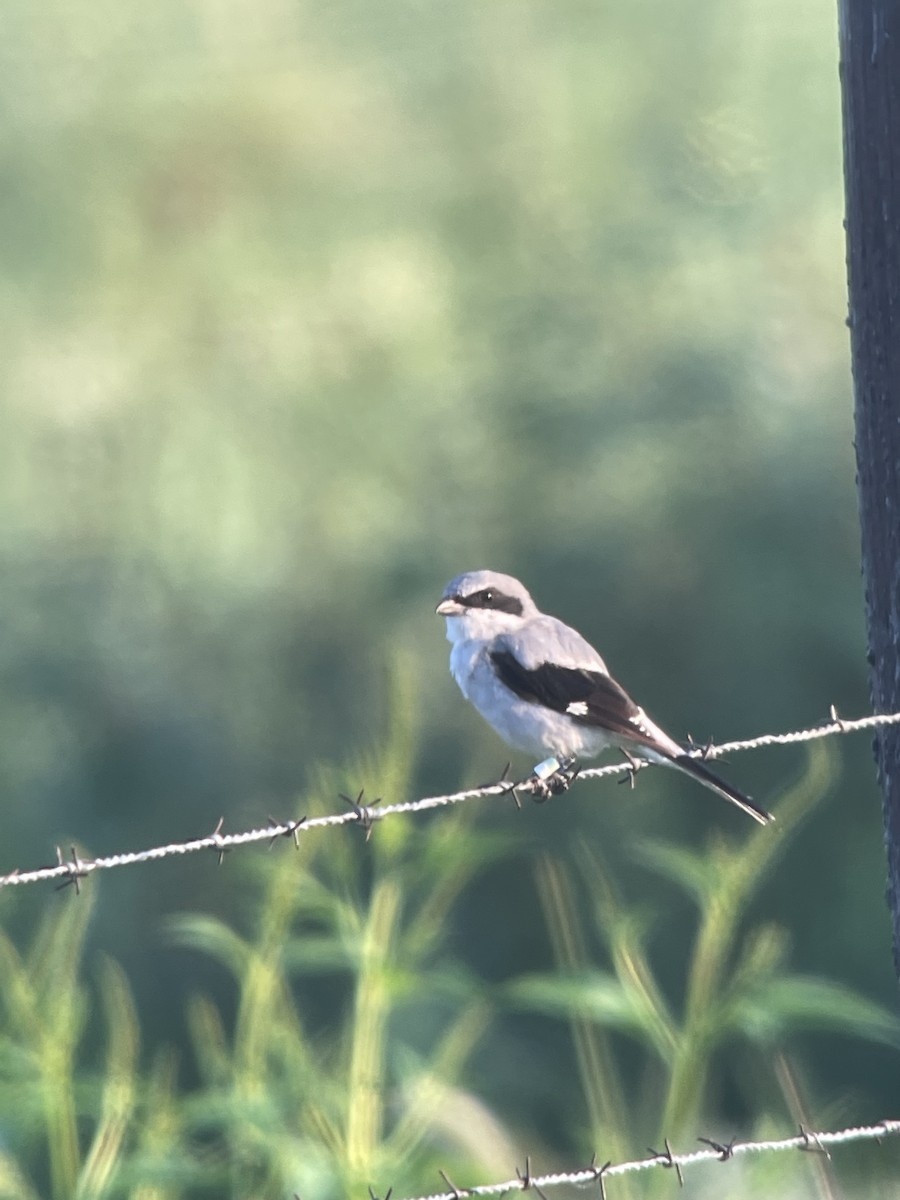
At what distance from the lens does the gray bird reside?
16.1 feet

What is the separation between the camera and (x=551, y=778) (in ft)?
16.3

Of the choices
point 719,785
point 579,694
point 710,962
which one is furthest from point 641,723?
point 710,962

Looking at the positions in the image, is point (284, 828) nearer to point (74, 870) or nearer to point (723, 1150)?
point (74, 870)

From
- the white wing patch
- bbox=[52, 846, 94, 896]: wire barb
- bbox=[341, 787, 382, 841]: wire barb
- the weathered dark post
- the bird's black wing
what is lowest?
the white wing patch

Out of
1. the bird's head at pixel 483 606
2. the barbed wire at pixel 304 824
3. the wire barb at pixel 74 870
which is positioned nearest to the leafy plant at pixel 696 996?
the barbed wire at pixel 304 824

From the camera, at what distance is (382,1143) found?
4016 millimetres

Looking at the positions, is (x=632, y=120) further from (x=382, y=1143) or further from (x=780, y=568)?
(x=382, y=1143)

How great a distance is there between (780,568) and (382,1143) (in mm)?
4857

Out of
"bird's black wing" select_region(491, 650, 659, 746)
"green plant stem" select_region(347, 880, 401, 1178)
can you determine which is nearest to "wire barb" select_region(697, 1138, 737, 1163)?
"green plant stem" select_region(347, 880, 401, 1178)

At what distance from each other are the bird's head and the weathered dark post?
6.03ft

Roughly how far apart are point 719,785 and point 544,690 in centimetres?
60

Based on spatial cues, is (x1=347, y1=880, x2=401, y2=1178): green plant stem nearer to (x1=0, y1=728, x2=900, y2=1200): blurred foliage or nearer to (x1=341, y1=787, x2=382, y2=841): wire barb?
(x1=0, y1=728, x2=900, y2=1200): blurred foliage

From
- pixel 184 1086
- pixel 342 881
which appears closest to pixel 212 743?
pixel 184 1086

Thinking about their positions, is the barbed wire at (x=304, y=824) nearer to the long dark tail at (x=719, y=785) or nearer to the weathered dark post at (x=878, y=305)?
the weathered dark post at (x=878, y=305)
